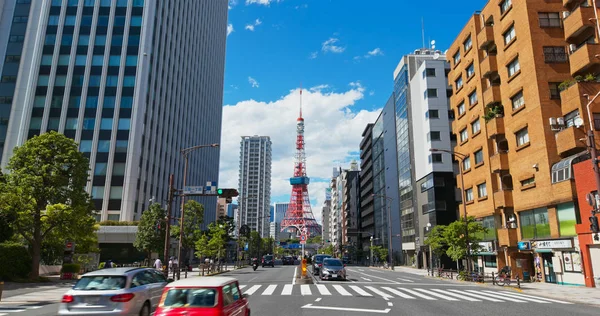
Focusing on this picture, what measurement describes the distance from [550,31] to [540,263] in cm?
1832

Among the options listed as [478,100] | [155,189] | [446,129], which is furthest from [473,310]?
[155,189]

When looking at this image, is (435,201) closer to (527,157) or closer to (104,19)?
(527,157)

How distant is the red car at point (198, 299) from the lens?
7516mm

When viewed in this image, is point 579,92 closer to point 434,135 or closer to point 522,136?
point 522,136

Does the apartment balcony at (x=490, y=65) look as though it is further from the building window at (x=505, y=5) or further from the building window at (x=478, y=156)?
the building window at (x=478, y=156)

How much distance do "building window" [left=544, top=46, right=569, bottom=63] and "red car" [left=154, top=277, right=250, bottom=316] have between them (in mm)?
32019

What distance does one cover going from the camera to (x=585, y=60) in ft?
88.4

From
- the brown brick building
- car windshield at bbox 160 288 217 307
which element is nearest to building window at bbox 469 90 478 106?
the brown brick building

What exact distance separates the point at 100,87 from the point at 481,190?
52.1 metres

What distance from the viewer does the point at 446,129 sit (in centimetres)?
5822

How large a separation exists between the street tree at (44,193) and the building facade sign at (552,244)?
112 ft

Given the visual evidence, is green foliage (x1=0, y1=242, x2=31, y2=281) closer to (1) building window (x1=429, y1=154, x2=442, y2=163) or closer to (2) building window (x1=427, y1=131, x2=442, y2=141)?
(1) building window (x1=429, y1=154, x2=442, y2=163)

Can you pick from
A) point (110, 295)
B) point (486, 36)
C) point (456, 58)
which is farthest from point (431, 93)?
point (110, 295)

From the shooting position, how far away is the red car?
752cm
